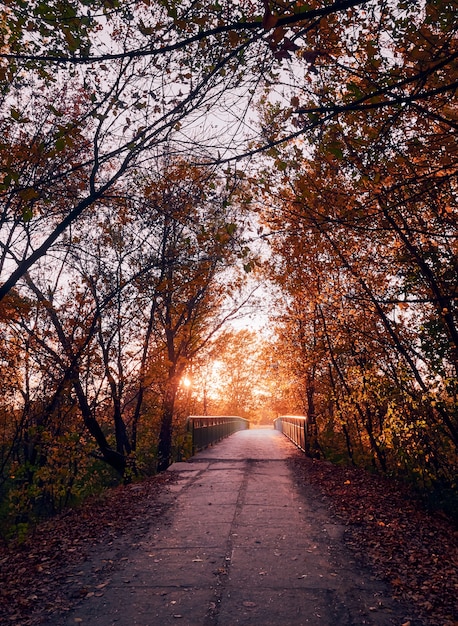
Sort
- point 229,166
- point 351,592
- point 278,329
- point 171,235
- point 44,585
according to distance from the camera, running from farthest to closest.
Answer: point 278,329 → point 171,235 → point 229,166 → point 44,585 → point 351,592

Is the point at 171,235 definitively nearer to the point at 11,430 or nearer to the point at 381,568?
the point at 11,430

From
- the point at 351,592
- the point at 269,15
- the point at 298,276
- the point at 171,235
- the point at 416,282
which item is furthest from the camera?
the point at 171,235

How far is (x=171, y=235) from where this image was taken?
1248 cm

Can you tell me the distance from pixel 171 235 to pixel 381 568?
32.1ft

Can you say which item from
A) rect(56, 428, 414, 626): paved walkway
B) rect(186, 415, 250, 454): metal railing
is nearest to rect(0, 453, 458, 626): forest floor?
rect(56, 428, 414, 626): paved walkway

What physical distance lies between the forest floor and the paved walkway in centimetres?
25

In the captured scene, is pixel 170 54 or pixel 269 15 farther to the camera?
pixel 170 54

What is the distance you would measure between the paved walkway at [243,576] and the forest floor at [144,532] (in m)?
0.25

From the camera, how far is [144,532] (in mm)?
5812

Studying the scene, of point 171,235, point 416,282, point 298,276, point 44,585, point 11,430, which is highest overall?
point 171,235

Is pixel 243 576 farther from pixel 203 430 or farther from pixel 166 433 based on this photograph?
pixel 203 430

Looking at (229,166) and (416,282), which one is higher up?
(229,166)

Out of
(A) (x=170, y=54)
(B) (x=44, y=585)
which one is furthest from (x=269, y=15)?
Answer: (B) (x=44, y=585)

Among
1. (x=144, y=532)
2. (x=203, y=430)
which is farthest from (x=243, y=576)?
(x=203, y=430)
